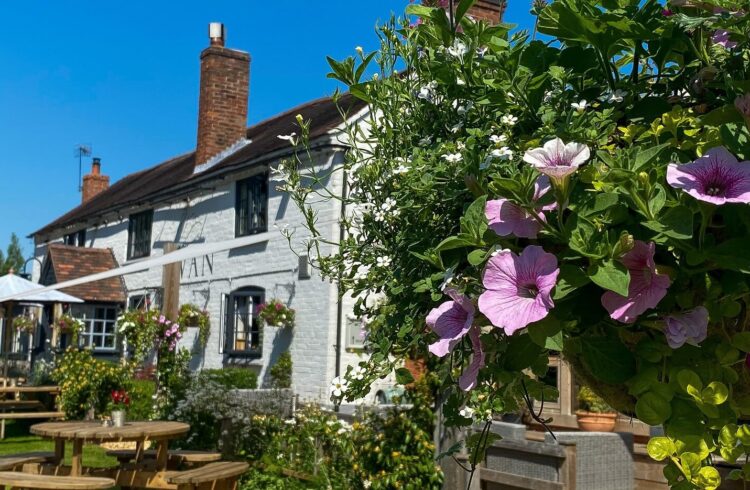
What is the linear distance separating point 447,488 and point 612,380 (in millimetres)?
6127

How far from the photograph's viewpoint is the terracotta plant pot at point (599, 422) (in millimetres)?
9156

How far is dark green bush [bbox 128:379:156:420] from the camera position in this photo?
1536cm

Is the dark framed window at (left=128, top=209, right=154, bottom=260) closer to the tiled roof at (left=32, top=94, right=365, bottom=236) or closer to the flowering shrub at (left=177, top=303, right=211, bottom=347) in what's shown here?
the tiled roof at (left=32, top=94, right=365, bottom=236)

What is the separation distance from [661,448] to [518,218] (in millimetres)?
426

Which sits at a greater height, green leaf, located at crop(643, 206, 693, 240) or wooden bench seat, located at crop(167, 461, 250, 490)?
green leaf, located at crop(643, 206, 693, 240)

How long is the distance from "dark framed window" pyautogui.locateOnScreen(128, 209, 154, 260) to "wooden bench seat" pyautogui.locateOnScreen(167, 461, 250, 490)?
46.1 ft

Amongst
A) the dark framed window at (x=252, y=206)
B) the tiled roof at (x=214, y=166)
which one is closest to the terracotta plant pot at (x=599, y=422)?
the tiled roof at (x=214, y=166)

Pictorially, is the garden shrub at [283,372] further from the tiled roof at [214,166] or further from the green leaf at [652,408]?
the green leaf at [652,408]

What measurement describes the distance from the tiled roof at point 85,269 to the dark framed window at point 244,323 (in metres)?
6.88

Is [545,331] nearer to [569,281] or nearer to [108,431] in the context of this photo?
[569,281]

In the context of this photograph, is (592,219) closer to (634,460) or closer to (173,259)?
(634,460)

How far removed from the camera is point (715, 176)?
1255 mm

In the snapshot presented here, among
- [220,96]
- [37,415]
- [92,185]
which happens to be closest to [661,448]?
[37,415]

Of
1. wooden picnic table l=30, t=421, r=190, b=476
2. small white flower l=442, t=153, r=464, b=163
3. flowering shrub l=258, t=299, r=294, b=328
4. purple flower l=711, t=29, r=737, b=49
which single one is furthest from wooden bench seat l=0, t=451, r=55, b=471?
purple flower l=711, t=29, r=737, b=49
